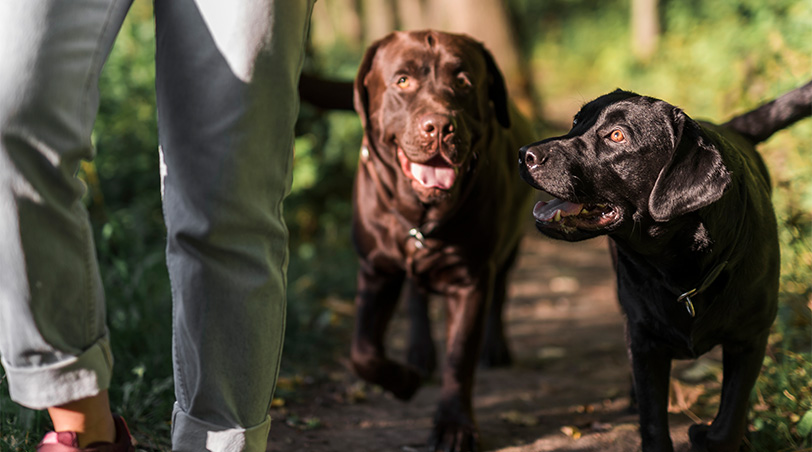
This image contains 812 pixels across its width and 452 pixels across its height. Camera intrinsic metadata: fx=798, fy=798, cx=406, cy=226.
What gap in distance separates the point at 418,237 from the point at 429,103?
1.82 ft

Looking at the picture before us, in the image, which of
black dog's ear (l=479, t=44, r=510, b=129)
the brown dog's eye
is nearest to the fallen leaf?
black dog's ear (l=479, t=44, r=510, b=129)

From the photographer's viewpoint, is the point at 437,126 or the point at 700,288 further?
the point at 437,126

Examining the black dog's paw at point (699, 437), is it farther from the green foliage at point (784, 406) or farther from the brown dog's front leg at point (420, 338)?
the brown dog's front leg at point (420, 338)

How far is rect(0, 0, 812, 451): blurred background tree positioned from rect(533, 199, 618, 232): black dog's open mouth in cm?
91

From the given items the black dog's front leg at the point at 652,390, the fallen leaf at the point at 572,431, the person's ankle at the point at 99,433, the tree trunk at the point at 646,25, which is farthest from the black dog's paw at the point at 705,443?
the tree trunk at the point at 646,25

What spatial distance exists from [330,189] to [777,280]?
14.5ft

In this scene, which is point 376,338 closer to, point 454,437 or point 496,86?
point 454,437

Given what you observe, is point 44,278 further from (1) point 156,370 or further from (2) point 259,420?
(1) point 156,370

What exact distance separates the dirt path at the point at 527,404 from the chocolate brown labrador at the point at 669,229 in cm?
44

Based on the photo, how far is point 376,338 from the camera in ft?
11.8

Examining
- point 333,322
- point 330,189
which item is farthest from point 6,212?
point 330,189

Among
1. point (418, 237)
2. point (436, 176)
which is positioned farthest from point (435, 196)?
point (418, 237)

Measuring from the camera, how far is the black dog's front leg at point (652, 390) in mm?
2688

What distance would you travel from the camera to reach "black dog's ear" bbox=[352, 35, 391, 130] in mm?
3441
